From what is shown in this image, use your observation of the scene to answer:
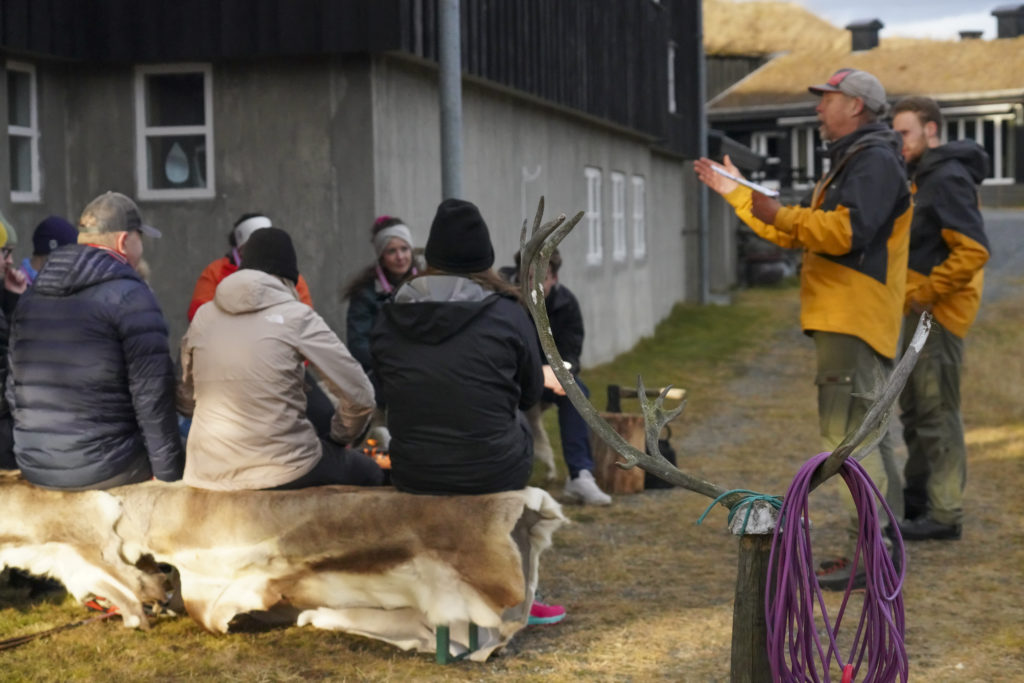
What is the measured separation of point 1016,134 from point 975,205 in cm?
3870

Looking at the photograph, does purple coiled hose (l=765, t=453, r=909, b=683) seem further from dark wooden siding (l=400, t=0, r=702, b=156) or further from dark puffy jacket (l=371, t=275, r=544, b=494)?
dark wooden siding (l=400, t=0, r=702, b=156)

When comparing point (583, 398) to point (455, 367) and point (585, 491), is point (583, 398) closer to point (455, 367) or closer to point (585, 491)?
point (455, 367)

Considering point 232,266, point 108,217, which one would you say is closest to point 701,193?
point 232,266

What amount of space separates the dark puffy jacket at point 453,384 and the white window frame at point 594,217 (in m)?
11.9

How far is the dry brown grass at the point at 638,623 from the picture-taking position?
17.1 ft

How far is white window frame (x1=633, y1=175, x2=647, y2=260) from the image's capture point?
68.3ft

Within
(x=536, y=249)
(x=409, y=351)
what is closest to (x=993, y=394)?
(x=409, y=351)

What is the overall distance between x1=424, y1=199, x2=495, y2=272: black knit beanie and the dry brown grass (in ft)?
5.07

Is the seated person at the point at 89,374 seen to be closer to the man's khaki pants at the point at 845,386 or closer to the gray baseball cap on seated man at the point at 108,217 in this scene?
the gray baseball cap on seated man at the point at 108,217

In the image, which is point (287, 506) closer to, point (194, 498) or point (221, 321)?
point (194, 498)

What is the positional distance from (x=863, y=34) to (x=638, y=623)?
45610 millimetres

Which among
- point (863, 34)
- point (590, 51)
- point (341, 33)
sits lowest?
point (341, 33)

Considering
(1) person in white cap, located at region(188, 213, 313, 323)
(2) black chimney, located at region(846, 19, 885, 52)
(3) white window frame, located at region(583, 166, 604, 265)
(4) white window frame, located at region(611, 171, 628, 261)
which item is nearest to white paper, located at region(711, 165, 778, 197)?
(1) person in white cap, located at region(188, 213, 313, 323)

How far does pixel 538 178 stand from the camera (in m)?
15.0
